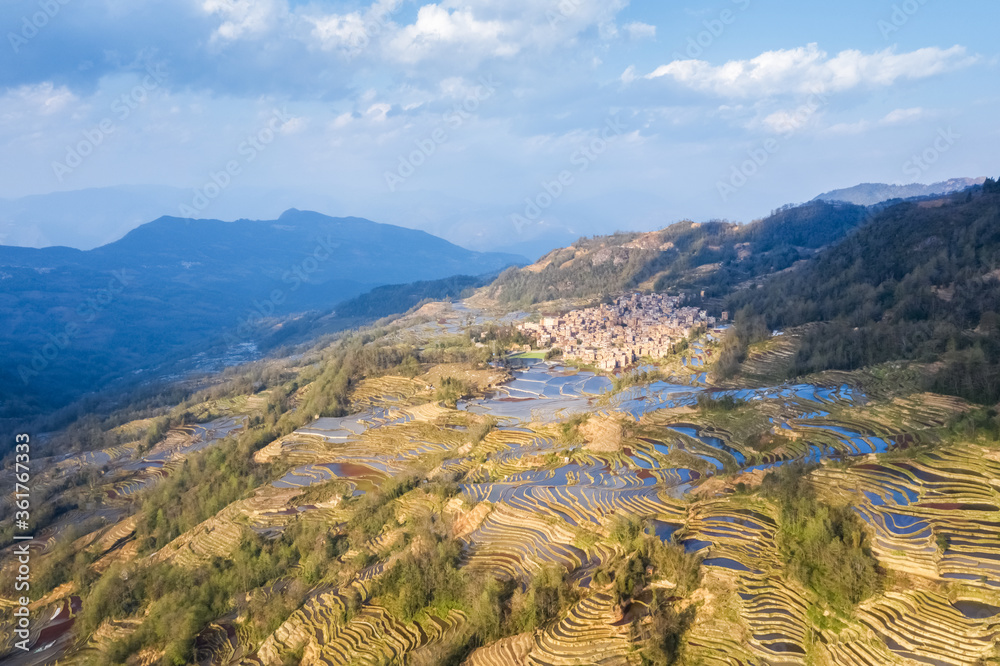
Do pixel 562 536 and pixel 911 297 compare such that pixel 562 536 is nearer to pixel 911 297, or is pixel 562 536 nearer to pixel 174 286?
pixel 911 297

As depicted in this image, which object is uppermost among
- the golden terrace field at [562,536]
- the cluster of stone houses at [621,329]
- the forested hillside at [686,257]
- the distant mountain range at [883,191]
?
the distant mountain range at [883,191]

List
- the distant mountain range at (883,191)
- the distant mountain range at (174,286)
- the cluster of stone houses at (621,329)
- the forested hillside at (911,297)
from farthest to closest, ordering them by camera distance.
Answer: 1. the distant mountain range at (883,191)
2. the distant mountain range at (174,286)
3. the cluster of stone houses at (621,329)
4. the forested hillside at (911,297)

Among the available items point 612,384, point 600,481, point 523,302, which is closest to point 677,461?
point 600,481

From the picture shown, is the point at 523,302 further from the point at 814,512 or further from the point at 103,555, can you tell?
the point at 814,512

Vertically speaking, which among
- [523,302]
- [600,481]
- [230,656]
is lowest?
[230,656]

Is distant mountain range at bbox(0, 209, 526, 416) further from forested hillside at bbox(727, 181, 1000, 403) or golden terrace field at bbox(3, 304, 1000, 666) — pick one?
forested hillside at bbox(727, 181, 1000, 403)

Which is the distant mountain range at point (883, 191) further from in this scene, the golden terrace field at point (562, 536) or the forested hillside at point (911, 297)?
the golden terrace field at point (562, 536)

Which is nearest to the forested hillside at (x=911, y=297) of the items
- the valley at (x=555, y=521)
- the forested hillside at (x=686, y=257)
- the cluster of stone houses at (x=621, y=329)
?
the valley at (x=555, y=521)

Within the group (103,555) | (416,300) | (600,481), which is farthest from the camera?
(416,300)
